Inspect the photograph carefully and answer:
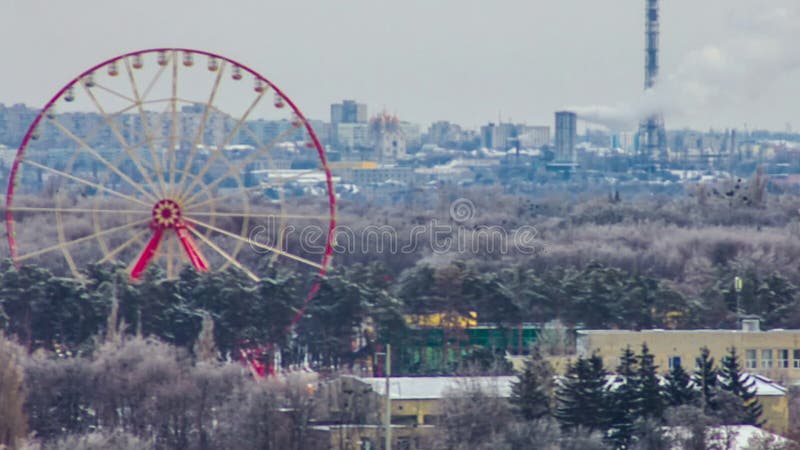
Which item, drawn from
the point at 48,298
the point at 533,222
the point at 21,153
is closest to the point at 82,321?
the point at 48,298

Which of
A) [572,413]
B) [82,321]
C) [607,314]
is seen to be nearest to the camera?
[572,413]

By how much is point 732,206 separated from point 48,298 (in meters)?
68.8

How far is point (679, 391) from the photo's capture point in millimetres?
44000

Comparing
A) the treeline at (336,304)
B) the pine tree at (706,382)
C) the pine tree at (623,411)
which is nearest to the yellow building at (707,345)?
the treeline at (336,304)

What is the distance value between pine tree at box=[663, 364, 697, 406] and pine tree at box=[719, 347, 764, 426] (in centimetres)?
101

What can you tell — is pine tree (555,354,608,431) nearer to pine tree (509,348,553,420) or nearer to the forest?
the forest

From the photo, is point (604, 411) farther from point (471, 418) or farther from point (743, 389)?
point (743, 389)

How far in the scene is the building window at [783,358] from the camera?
181 ft

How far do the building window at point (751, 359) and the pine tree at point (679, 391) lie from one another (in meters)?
10.2

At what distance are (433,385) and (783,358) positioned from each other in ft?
32.0

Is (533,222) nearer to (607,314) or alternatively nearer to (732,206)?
(732,206)

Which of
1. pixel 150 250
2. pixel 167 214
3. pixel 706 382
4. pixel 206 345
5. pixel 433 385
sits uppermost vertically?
pixel 167 214

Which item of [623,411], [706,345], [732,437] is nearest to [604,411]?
[623,411]

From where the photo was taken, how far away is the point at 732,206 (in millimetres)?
121562
